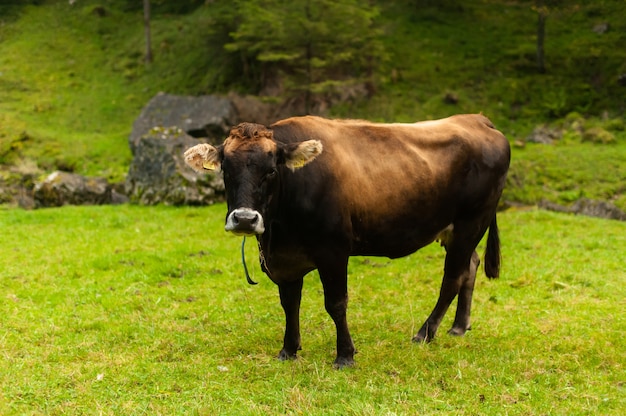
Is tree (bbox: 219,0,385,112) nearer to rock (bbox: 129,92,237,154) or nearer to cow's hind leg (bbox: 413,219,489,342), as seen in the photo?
rock (bbox: 129,92,237,154)

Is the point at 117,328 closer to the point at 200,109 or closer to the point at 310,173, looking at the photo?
the point at 310,173

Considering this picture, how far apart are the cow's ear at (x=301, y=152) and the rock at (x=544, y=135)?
59.5 feet

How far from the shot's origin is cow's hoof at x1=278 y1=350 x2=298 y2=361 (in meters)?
6.55

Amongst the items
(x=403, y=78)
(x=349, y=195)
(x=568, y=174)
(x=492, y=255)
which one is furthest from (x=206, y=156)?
(x=403, y=78)

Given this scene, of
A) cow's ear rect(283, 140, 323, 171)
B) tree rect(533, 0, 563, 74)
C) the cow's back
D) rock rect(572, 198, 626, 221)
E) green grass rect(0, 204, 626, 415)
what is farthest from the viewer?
tree rect(533, 0, 563, 74)

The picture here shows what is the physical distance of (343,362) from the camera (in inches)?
248

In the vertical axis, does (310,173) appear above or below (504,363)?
above

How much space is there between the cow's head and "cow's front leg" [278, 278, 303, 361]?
118cm

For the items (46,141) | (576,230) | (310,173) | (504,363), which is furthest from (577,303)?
(46,141)

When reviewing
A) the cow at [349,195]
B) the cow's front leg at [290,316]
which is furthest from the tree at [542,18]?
the cow's front leg at [290,316]

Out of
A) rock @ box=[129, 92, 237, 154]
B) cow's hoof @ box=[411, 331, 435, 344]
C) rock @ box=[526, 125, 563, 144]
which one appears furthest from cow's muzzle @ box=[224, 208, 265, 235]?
rock @ box=[526, 125, 563, 144]

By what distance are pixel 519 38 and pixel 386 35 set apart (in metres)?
6.55

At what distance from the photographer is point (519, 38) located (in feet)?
97.3

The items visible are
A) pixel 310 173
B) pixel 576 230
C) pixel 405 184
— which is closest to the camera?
pixel 310 173
